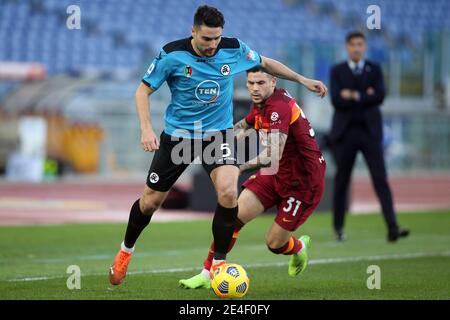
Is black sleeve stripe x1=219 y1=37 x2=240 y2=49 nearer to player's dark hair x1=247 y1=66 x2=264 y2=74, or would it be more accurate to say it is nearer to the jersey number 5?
player's dark hair x1=247 y1=66 x2=264 y2=74

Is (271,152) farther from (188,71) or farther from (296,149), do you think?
(188,71)

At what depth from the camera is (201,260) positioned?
939 cm

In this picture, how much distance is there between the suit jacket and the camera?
11.6 m

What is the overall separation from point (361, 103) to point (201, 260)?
134 inches

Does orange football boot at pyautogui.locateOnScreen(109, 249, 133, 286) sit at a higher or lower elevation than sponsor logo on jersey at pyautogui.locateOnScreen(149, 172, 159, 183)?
lower

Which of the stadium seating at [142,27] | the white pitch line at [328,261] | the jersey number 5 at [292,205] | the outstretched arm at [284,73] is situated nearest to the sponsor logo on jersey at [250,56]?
the outstretched arm at [284,73]

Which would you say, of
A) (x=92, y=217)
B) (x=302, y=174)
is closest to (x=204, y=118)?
(x=302, y=174)

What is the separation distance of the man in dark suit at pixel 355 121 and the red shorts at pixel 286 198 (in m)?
3.74

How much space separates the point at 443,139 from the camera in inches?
1173

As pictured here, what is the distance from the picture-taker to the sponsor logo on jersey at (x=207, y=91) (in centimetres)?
692

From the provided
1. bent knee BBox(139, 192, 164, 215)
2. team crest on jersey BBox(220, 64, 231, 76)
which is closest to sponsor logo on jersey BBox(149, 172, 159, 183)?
bent knee BBox(139, 192, 164, 215)

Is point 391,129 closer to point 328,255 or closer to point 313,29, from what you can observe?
point 313,29

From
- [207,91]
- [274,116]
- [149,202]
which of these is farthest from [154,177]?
[274,116]

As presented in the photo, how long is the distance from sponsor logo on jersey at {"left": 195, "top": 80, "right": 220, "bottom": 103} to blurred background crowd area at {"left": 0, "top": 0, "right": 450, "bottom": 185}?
40.9 feet
